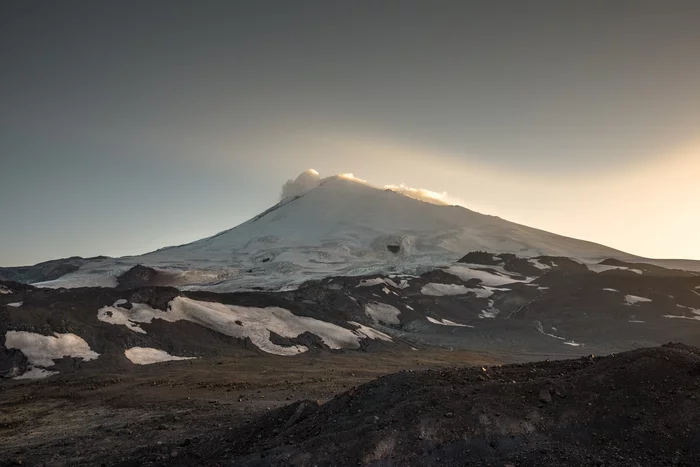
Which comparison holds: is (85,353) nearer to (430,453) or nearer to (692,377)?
(430,453)

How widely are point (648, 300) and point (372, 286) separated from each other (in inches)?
2255

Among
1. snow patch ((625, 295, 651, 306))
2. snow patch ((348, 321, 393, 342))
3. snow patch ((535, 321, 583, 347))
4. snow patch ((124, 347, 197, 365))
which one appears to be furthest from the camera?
snow patch ((625, 295, 651, 306))

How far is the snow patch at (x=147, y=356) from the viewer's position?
39500mm

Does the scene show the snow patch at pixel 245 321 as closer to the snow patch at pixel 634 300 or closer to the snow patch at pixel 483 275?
the snow patch at pixel 634 300

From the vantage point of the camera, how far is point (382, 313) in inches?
3260

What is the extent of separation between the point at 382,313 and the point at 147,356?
48.3m

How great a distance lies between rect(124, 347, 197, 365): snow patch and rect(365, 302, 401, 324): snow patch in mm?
42335

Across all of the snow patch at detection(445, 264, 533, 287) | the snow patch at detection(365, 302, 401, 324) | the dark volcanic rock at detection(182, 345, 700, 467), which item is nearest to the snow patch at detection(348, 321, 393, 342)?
the snow patch at detection(365, 302, 401, 324)

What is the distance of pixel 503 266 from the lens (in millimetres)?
151125

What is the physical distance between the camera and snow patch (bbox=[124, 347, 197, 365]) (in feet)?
130

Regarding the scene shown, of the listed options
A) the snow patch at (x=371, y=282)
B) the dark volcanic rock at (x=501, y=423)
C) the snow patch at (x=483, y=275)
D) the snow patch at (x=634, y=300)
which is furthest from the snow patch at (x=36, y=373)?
the snow patch at (x=483, y=275)

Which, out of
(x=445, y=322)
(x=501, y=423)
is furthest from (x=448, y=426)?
(x=445, y=322)

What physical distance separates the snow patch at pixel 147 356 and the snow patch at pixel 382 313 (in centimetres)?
4233

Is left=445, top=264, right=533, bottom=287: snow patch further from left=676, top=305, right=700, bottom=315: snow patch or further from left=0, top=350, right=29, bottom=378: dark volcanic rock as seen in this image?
left=0, top=350, right=29, bottom=378: dark volcanic rock
